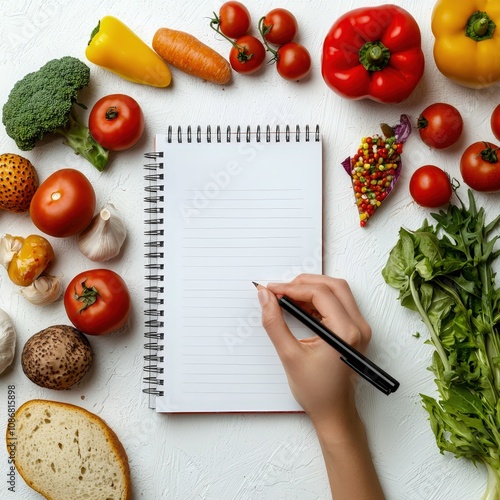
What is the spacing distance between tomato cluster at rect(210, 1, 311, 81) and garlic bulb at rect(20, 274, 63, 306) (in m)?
0.56

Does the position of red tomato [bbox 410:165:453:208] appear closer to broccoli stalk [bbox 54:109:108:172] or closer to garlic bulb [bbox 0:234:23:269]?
broccoli stalk [bbox 54:109:108:172]

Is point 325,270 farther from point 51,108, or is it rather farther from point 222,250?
point 51,108

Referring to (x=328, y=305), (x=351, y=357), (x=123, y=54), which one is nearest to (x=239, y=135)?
(x=123, y=54)

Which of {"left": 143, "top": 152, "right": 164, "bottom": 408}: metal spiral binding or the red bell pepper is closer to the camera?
the red bell pepper

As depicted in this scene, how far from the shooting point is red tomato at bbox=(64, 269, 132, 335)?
1.22m

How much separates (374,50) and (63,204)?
25.1 inches

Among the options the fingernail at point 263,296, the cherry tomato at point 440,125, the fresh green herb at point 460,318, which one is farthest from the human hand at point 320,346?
the cherry tomato at point 440,125

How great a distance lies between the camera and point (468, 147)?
127cm

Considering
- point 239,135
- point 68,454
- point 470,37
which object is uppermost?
point 470,37

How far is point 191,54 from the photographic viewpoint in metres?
1.28

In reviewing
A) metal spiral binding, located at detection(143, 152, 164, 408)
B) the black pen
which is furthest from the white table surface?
the black pen

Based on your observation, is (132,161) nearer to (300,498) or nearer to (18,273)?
(18,273)

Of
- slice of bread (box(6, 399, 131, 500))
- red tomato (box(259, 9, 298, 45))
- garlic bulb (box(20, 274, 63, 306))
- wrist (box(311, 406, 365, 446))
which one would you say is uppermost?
red tomato (box(259, 9, 298, 45))

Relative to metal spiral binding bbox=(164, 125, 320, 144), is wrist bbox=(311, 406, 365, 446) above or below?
below
